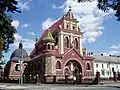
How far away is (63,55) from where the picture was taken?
68188 mm

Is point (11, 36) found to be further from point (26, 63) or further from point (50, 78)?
point (26, 63)

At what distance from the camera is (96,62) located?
100250 millimetres

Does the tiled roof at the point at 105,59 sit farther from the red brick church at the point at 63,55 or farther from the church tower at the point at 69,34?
the church tower at the point at 69,34

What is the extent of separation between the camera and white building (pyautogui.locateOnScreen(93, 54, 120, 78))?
99875 millimetres

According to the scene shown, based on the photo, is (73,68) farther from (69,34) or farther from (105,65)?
(105,65)

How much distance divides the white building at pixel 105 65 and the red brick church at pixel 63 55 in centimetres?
2571

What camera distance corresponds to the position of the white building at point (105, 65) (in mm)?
99875

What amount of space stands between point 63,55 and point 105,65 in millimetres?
38804

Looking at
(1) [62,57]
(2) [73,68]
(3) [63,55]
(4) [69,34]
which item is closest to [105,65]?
(2) [73,68]

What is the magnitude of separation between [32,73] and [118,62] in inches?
1809

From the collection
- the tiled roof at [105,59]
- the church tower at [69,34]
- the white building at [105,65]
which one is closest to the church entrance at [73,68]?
the church tower at [69,34]

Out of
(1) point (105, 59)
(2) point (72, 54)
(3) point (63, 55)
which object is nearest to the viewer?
(3) point (63, 55)

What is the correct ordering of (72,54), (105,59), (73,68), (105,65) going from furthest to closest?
1. (105,59)
2. (105,65)
3. (73,68)
4. (72,54)

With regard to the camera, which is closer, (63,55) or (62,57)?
(62,57)
